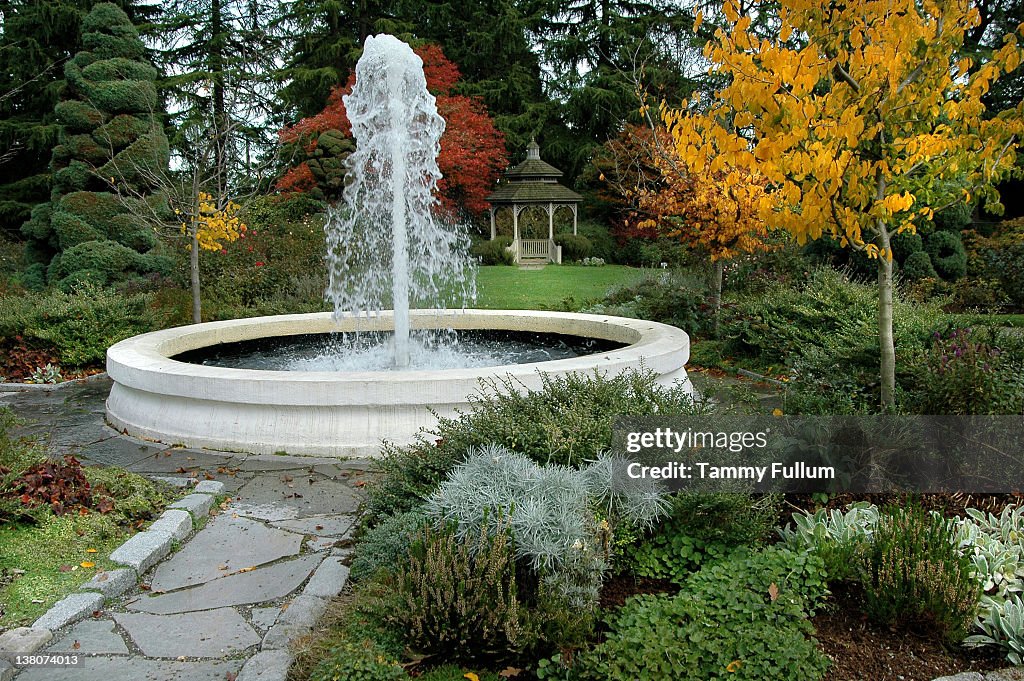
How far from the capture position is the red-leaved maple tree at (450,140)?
21.2 m

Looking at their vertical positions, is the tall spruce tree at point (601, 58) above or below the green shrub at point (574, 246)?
above

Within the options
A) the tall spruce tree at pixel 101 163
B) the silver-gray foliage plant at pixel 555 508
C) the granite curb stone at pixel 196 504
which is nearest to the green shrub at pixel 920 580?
the silver-gray foliage plant at pixel 555 508

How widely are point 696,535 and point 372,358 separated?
5701 mm

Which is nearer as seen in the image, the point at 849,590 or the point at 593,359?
the point at 849,590

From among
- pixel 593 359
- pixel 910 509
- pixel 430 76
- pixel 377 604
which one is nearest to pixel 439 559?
pixel 377 604

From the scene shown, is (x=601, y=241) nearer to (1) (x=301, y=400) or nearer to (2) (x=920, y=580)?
(1) (x=301, y=400)

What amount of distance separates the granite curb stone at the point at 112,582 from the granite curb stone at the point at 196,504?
30.0 inches

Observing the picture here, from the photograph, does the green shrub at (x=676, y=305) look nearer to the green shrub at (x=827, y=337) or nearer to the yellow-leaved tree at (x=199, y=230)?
the green shrub at (x=827, y=337)

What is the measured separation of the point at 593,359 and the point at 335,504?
2428 mm

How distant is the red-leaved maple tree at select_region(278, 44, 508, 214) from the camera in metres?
21.2

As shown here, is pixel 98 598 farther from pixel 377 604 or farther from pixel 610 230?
pixel 610 230

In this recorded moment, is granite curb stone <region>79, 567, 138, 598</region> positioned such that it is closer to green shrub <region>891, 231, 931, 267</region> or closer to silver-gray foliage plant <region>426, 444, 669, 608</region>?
silver-gray foliage plant <region>426, 444, 669, 608</region>

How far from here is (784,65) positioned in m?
3.58

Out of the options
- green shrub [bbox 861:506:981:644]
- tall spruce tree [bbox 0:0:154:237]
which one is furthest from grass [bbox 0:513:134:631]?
tall spruce tree [bbox 0:0:154:237]
